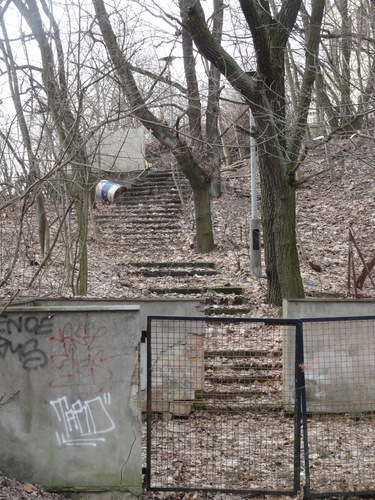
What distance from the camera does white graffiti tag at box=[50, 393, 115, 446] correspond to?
5910 mm

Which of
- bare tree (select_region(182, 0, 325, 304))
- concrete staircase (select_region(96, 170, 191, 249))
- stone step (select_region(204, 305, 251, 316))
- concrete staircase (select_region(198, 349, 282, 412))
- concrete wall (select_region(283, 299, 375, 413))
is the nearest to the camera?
concrete staircase (select_region(198, 349, 282, 412))

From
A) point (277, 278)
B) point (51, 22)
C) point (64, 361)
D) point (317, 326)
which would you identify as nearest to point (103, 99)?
point (51, 22)

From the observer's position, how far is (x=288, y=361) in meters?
7.88

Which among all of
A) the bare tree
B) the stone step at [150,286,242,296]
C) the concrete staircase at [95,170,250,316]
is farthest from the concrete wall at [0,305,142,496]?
the stone step at [150,286,242,296]

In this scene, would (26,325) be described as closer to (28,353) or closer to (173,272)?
(28,353)

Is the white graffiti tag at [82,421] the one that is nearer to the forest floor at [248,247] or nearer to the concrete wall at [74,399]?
the concrete wall at [74,399]

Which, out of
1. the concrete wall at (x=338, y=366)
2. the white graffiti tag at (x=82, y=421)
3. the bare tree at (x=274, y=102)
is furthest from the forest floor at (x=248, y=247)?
the concrete wall at (x=338, y=366)

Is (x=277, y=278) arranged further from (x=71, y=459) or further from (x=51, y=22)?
(x=71, y=459)

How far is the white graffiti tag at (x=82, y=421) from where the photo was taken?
19.4ft

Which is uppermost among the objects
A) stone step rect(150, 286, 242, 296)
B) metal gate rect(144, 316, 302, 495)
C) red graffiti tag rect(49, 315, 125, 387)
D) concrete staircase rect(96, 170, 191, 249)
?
concrete staircase rect(96, 170, 191, 249)

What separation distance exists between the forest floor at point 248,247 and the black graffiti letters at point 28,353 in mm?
1830

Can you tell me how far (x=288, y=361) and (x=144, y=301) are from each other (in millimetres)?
2067

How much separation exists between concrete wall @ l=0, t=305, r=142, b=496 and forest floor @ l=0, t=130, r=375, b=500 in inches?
33.6

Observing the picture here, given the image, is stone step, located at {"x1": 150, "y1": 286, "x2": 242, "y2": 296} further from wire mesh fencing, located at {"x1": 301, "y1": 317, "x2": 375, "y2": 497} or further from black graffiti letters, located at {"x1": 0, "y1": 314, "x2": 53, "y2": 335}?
black graffiti letters, located at {"x1": 0, "y1": 314, "x2": 53, "y2": 335}
